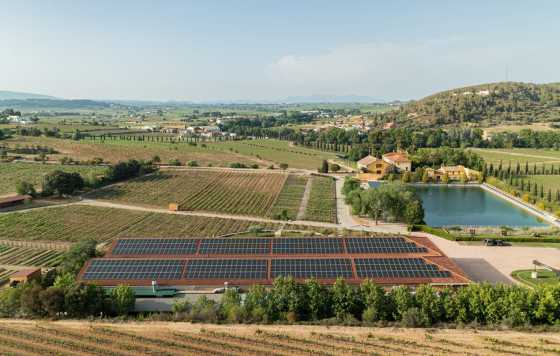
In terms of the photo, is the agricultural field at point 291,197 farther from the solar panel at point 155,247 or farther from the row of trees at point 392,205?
the solar panel at point 155,247

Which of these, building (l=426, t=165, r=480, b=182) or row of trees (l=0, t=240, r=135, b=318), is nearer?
row of trees (l=0, t=240, r=135, b=318)

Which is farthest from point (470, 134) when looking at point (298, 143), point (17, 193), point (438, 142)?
point (17, 193)

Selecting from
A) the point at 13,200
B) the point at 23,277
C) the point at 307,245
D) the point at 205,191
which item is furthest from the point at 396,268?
the point at 13,200

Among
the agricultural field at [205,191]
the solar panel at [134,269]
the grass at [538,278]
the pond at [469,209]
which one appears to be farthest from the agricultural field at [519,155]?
the solar panel at [134,269]

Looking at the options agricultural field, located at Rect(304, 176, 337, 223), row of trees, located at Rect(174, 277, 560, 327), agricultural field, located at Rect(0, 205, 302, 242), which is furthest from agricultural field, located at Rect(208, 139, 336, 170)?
row of trees, located at Rect(174, 277, 560, 327)

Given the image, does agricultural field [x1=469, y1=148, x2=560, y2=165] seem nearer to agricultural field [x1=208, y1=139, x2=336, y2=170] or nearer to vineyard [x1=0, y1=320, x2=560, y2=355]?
agricultural field [x1=208, y1=139, x2=336, y2=170]
